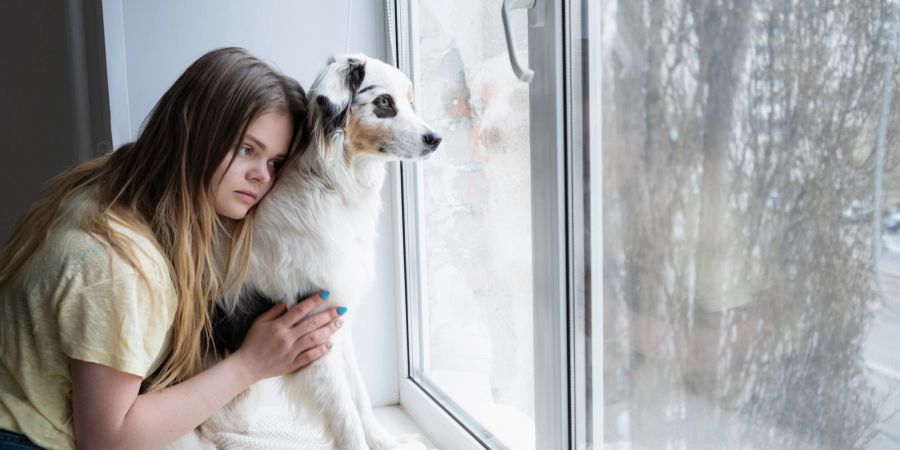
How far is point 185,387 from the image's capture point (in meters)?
1.19

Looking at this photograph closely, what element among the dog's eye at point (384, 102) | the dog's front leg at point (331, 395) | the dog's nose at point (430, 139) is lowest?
the dog's front leg at point (331, 395)

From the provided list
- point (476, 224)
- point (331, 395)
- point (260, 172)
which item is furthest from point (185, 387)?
point (476, 224)

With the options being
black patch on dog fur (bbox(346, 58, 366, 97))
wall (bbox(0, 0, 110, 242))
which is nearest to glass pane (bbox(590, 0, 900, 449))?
black patch on dog fur (bbox(346, 58, 366, 97))

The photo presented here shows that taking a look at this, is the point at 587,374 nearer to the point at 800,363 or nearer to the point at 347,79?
the point at 800,363

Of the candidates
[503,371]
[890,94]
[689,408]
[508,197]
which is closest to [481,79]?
[508,197]

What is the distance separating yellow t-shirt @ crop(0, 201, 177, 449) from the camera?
102 cm

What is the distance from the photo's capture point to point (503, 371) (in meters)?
1.63

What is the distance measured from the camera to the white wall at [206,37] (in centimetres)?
181

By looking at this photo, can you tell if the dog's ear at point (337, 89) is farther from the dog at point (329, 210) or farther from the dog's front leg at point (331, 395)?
the dog's front leg at point (331, 395)

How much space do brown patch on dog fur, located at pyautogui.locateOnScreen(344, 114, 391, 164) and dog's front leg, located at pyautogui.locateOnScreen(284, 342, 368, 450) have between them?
0.39m

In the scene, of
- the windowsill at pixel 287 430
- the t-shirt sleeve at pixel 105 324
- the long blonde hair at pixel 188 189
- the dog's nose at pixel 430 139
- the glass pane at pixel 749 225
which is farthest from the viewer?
the windowsill at pixel 287 430

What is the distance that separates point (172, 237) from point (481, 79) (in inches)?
30.1

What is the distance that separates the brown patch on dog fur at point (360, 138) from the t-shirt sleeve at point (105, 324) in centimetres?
44

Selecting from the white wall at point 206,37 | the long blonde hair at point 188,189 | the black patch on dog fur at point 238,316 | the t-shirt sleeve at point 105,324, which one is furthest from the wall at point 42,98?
the t-shirt sleeve at point 105,324
